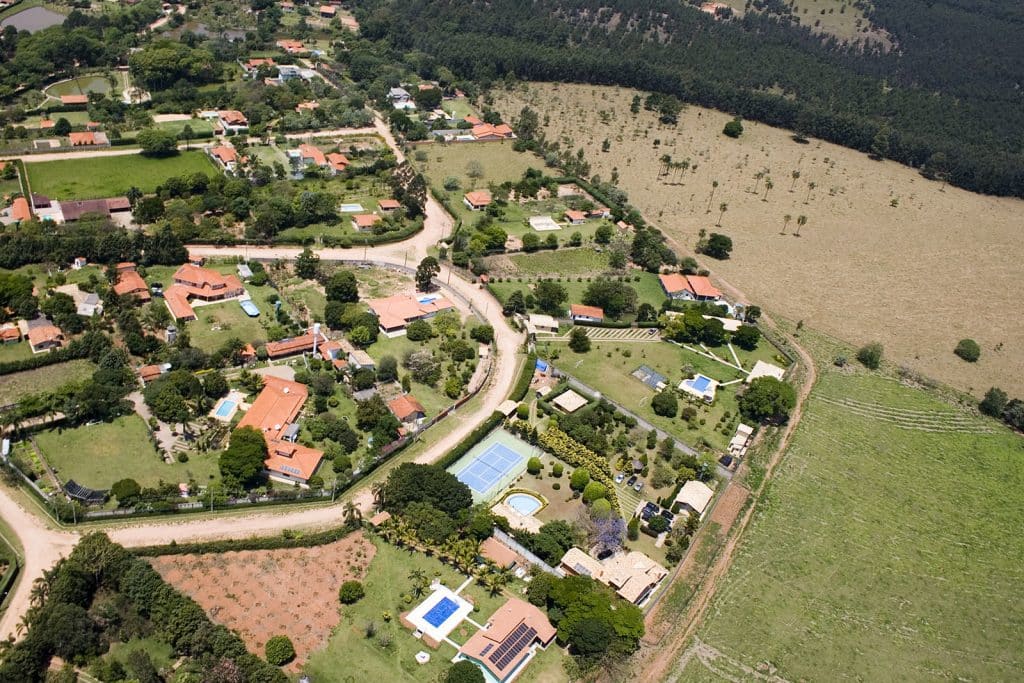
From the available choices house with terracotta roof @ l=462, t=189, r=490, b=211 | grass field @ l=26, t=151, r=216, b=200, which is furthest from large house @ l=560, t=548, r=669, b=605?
grass field @ l=26, t=151, r=216, b=200

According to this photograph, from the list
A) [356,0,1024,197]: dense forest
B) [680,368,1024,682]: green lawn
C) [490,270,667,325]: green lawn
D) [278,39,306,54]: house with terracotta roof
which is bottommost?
[490,270,667,325]: green lawn

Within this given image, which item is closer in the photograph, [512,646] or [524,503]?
[512,646]

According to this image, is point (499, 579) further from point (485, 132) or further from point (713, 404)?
point (485, 132)

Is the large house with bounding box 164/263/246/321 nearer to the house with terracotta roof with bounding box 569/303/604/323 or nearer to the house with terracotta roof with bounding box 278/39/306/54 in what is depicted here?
the house with terracotta roof with bounding box 569/303/604/323

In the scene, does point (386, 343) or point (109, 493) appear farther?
point (386, 343)

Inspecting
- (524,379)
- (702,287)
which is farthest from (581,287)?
(524,379)

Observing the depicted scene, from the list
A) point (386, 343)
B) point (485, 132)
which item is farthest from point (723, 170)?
point (386, 343)

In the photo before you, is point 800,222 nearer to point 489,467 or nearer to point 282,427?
point 489,467
